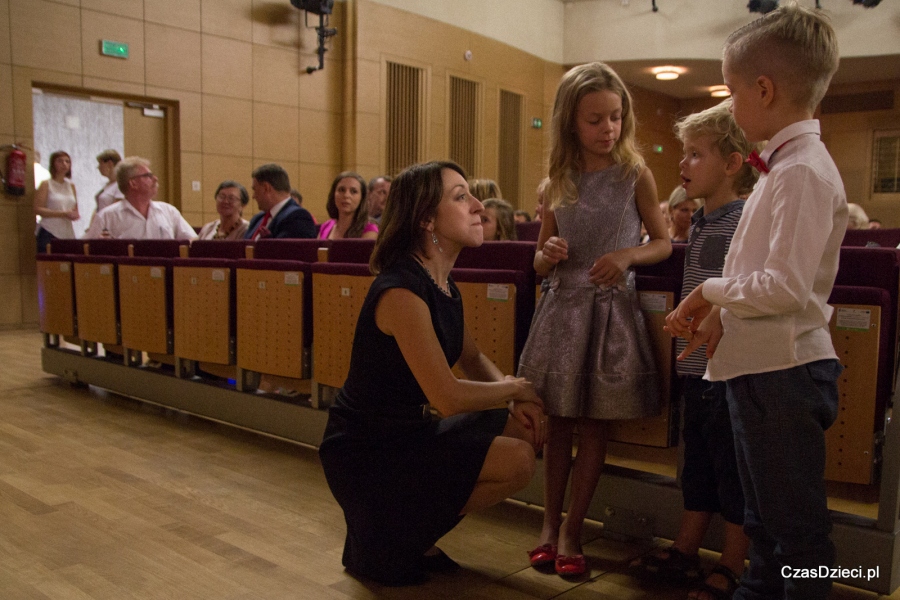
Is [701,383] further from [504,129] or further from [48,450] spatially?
[504,129]

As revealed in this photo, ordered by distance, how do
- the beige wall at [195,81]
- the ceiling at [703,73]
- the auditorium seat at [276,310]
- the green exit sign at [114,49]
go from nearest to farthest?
1. the auditorium seat at [276,310]
2. the beige wall at [195,81]
3. the green exit sign at [114,49]
4. the ceiling at [703,73]

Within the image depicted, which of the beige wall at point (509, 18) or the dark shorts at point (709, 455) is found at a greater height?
the beige wall at point (509, 18)

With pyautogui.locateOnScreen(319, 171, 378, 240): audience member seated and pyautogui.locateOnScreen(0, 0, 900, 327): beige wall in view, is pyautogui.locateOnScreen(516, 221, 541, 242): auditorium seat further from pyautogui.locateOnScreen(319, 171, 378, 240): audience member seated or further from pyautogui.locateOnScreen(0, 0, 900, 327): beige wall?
pyautogui.locateOnScreen(0, 0, 900, 327): beige wall

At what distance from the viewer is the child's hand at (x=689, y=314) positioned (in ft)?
4.42

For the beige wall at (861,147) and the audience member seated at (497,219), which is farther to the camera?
the beige wall at (861,147)

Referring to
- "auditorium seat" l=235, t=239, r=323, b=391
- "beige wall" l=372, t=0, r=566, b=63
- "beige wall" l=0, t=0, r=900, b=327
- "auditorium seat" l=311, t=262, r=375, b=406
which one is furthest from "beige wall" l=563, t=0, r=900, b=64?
"auditorium seat" l=311, t=262, r=375, b=406

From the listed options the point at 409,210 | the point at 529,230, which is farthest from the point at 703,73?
the point at 409,210

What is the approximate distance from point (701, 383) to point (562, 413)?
0.34m

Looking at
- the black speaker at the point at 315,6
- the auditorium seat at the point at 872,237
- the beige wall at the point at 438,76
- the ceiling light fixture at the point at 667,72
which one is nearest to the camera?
the auditorium seat at the point at 872,237

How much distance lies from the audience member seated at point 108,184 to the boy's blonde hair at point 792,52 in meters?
6.27

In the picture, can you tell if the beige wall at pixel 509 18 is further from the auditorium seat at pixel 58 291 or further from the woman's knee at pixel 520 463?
the woman's knee at pixel 520 463

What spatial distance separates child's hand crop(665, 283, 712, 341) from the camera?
4.42ft

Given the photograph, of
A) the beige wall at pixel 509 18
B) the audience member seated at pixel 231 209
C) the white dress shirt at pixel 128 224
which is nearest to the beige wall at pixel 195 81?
the beige wall at pixel 509 18

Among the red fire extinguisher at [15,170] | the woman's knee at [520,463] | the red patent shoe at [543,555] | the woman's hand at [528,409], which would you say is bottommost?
the red patent shoe at [543,555]
